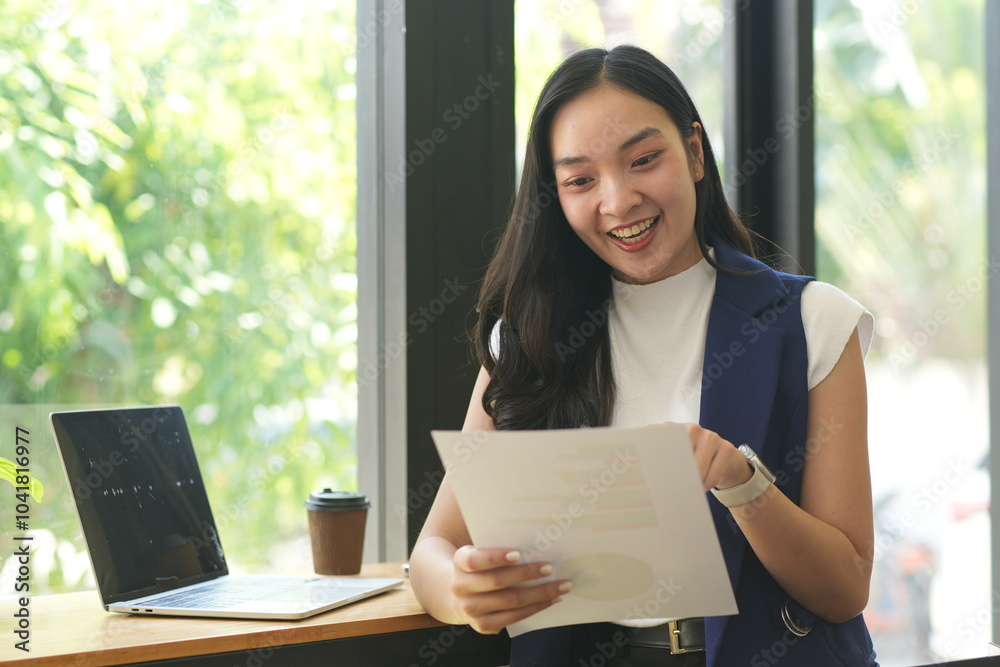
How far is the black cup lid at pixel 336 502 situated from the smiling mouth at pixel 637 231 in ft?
2.37

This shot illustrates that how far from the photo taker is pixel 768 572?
1367 millimetres

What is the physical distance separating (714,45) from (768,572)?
1.63 metres

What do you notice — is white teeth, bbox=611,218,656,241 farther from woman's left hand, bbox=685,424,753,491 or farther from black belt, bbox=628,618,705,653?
black belt, bbox=628,618,705,653

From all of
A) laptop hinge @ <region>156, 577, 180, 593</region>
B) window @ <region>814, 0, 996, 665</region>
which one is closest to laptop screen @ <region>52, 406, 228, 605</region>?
laptop hinge @ <region>156, 577, 180, 593</region>

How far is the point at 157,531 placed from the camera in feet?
5.07

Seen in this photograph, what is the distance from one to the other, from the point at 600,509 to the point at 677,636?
41 centimetres

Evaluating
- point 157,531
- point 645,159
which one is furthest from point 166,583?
point 645,159

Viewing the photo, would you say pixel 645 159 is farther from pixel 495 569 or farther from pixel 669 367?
pixel 495 569

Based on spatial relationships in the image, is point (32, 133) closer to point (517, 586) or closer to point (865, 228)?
point (517, 586)

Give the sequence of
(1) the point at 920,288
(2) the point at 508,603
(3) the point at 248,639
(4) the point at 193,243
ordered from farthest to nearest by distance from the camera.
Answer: (1) the point at 920,288, (4) the point at 193,243, (3) the point at 248,639, (2) the point at 508,603

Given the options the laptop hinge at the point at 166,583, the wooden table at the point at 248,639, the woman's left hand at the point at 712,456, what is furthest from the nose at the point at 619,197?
the laptop hinge at the point at 166,583

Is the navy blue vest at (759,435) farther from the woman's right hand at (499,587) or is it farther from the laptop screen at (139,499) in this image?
the laptop screen at (139,499)

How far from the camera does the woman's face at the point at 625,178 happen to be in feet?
4.77

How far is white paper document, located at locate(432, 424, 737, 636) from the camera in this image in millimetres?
1001
